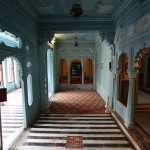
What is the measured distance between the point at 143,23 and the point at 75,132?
3569 millimetres

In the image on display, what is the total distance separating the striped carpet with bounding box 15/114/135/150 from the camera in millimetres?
3656


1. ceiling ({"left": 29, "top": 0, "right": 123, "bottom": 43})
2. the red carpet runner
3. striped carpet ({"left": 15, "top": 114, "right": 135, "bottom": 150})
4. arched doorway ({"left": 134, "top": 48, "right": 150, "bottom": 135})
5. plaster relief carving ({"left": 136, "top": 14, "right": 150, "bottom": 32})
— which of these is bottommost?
striped carpet ({"left": 15, "top": 114, "right": 135, "bottom": 150})

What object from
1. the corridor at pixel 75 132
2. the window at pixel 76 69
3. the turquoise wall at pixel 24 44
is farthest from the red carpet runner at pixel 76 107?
the window at pixel 76 69

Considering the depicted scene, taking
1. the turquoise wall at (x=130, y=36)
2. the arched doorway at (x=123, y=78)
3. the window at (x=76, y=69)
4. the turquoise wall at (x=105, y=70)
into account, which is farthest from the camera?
the window at (x=76, y=69)

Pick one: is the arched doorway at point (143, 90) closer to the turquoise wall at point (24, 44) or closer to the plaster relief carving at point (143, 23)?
Result: the plaster relief carving at point (143, 23)

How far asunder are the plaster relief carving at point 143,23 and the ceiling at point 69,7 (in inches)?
51.3

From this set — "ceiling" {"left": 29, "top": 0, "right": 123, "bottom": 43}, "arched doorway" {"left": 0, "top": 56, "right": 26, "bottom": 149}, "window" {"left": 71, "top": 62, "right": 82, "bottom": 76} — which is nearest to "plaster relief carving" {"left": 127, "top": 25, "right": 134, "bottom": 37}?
"ceiling" {"left": 29, "top": 0, "right": 123, "bottom": 43}

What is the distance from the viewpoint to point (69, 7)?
468 cm

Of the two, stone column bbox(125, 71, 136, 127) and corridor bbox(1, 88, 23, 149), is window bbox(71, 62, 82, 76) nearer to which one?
corridor bbox(1, 88, 23, 149)

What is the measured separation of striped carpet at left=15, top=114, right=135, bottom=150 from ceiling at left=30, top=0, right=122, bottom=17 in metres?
3.97

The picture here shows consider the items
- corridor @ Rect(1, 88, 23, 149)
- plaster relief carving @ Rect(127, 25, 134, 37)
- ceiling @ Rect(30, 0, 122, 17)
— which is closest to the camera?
plaster relief carving @ Rect(127, 25, 134, 37)

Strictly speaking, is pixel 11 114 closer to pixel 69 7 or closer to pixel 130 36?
pixel 69 7

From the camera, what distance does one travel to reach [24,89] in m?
4.35

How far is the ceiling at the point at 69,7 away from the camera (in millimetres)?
4297
